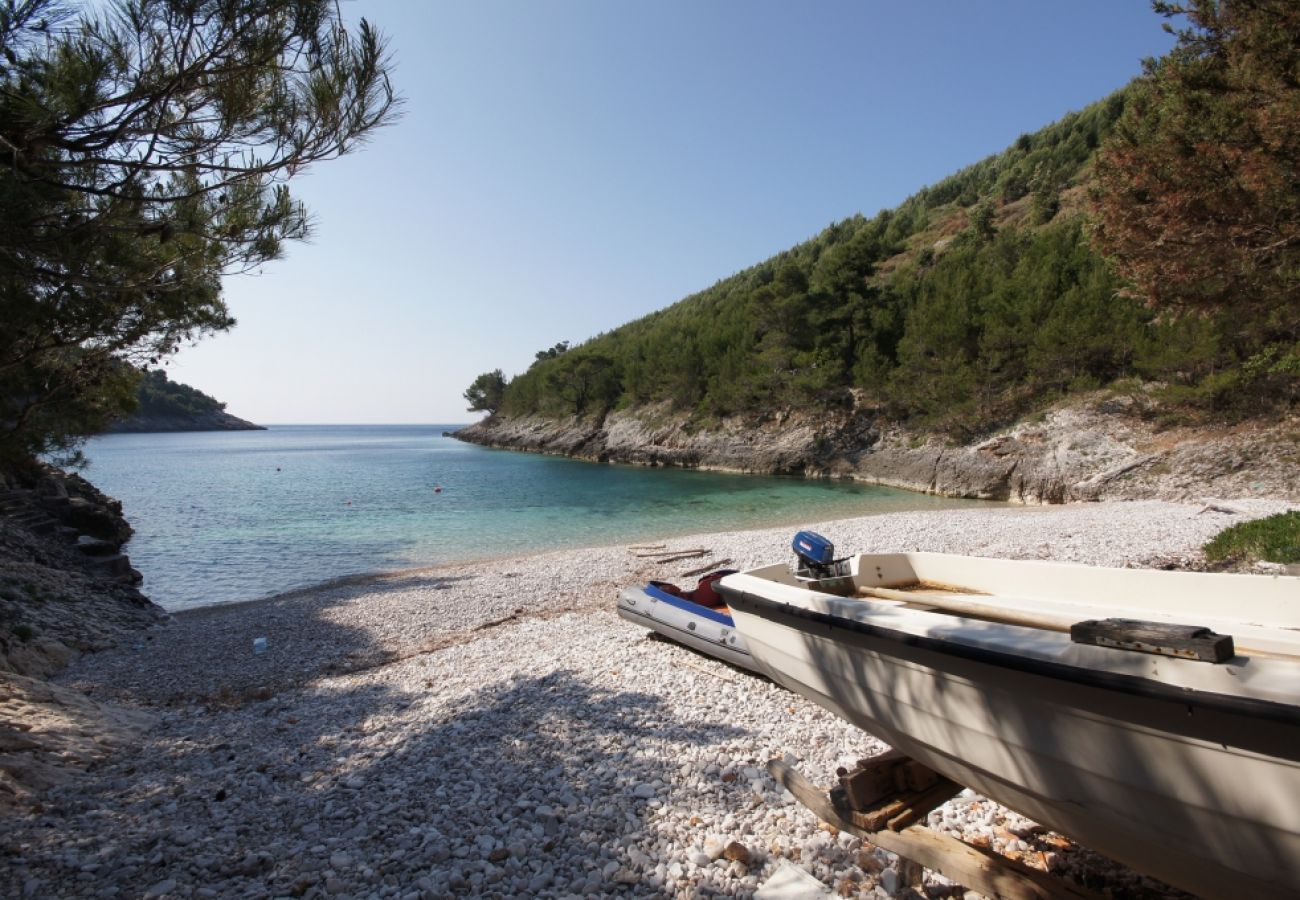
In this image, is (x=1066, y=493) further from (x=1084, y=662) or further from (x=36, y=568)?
(x=36, y=568)

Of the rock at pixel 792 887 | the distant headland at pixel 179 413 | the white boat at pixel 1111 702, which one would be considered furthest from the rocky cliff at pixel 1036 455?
the distant headland at pixel 179 413

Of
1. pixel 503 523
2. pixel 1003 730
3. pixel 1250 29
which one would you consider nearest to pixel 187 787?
pixel 1003 730

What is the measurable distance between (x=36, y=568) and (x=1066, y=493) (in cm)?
2949

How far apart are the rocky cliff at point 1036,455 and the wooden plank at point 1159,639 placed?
71.0 feet

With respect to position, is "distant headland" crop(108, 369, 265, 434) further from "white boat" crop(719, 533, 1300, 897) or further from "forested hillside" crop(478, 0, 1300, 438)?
"white boat" crop(719, 533, 1300, 897)

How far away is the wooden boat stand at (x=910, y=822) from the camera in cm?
261

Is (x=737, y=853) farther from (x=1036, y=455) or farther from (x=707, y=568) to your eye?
(x=1036, y=455)

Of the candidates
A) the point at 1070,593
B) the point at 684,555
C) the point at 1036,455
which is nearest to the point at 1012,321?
the point at 1036,455

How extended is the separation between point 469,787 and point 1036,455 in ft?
91.0

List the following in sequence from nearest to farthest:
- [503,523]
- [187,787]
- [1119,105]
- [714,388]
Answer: [187,787], [503,523], [714,388], [1119,105]

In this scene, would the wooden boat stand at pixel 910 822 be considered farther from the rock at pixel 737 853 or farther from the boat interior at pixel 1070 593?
the boat interior at pixel 1070 593

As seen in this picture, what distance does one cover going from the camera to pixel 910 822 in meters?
3.16

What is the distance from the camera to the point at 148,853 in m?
3.31

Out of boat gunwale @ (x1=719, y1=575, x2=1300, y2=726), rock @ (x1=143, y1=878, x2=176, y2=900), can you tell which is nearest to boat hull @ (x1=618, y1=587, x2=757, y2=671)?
boat gunwale @ (x1=719, y1=575, x2=1300, y2=726)
